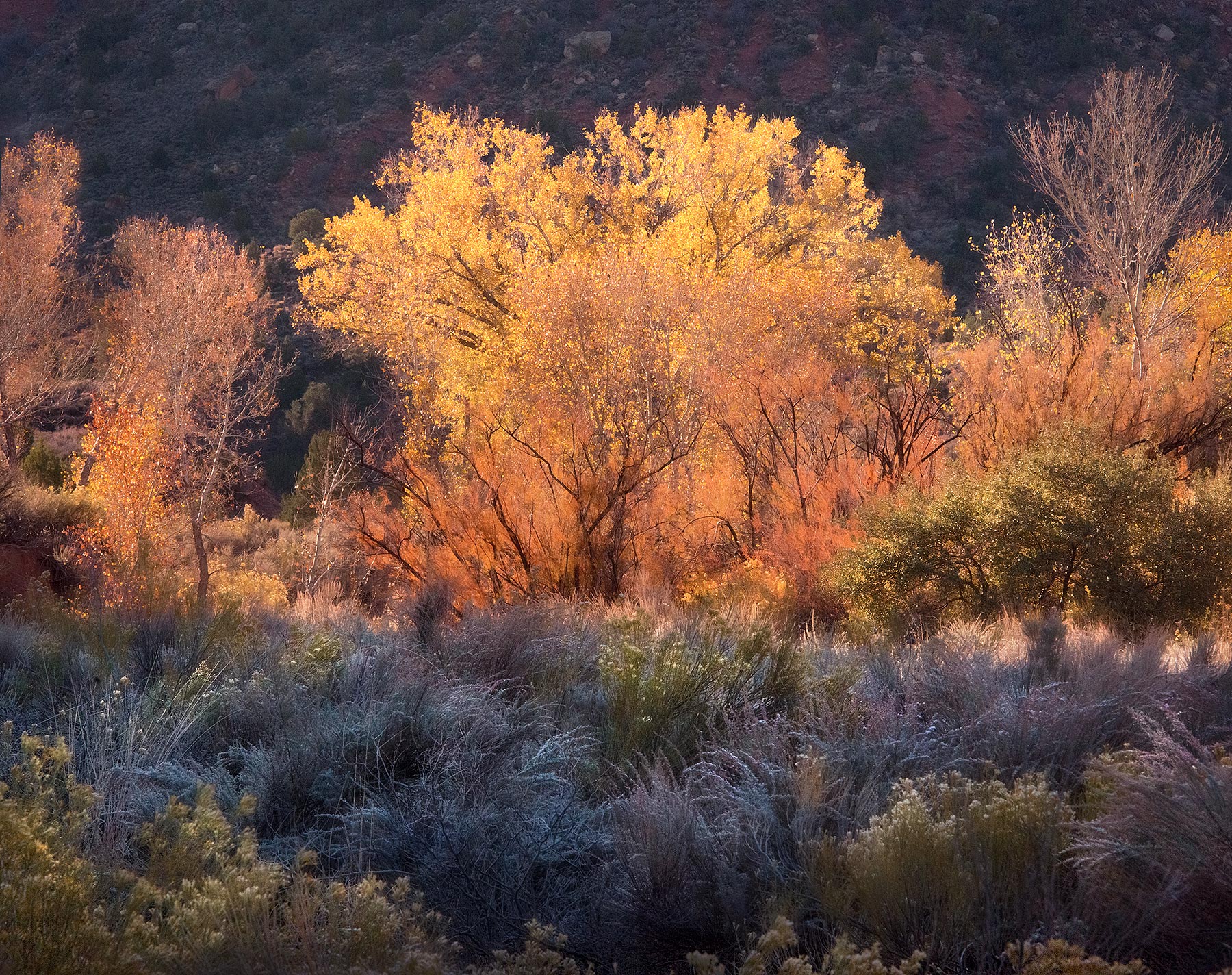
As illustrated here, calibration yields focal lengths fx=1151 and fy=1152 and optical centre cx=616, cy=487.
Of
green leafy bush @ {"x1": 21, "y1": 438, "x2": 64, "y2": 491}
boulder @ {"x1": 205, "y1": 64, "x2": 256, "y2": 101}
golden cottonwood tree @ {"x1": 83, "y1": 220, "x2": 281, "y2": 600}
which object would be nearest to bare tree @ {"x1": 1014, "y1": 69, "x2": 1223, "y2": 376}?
golden cottonwood tree @ {"x1": 83, "y1": 220, "x2": 281, "y2": 600}

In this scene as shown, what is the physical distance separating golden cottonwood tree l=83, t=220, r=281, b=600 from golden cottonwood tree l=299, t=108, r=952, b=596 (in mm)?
3730

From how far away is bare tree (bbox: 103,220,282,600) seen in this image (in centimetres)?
2427

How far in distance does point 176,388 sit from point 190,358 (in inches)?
32.4

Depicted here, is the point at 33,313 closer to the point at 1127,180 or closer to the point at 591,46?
the point at 1127,180

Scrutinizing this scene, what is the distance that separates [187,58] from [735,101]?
2702cm

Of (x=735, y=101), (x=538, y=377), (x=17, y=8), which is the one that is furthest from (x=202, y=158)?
(x=538, y=377)

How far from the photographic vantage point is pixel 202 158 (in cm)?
5038

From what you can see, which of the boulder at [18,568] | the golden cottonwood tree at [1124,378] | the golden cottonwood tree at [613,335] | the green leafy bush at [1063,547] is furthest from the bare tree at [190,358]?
the green leafy bush at [1063,547]

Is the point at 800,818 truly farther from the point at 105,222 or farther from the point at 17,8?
the point at 17,8

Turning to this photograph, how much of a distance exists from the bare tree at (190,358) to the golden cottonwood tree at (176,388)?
49mm

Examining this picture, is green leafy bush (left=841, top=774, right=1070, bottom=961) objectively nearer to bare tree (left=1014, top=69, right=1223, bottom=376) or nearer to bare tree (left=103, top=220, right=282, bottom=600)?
bare tree (left=1014, top=69, right=1223, bottom=376)

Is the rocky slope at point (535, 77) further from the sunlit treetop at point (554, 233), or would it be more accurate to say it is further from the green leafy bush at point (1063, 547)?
the green leafy bush at point (1063, 547)

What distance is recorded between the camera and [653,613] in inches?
347

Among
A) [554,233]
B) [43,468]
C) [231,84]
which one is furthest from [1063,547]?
[231,84]
